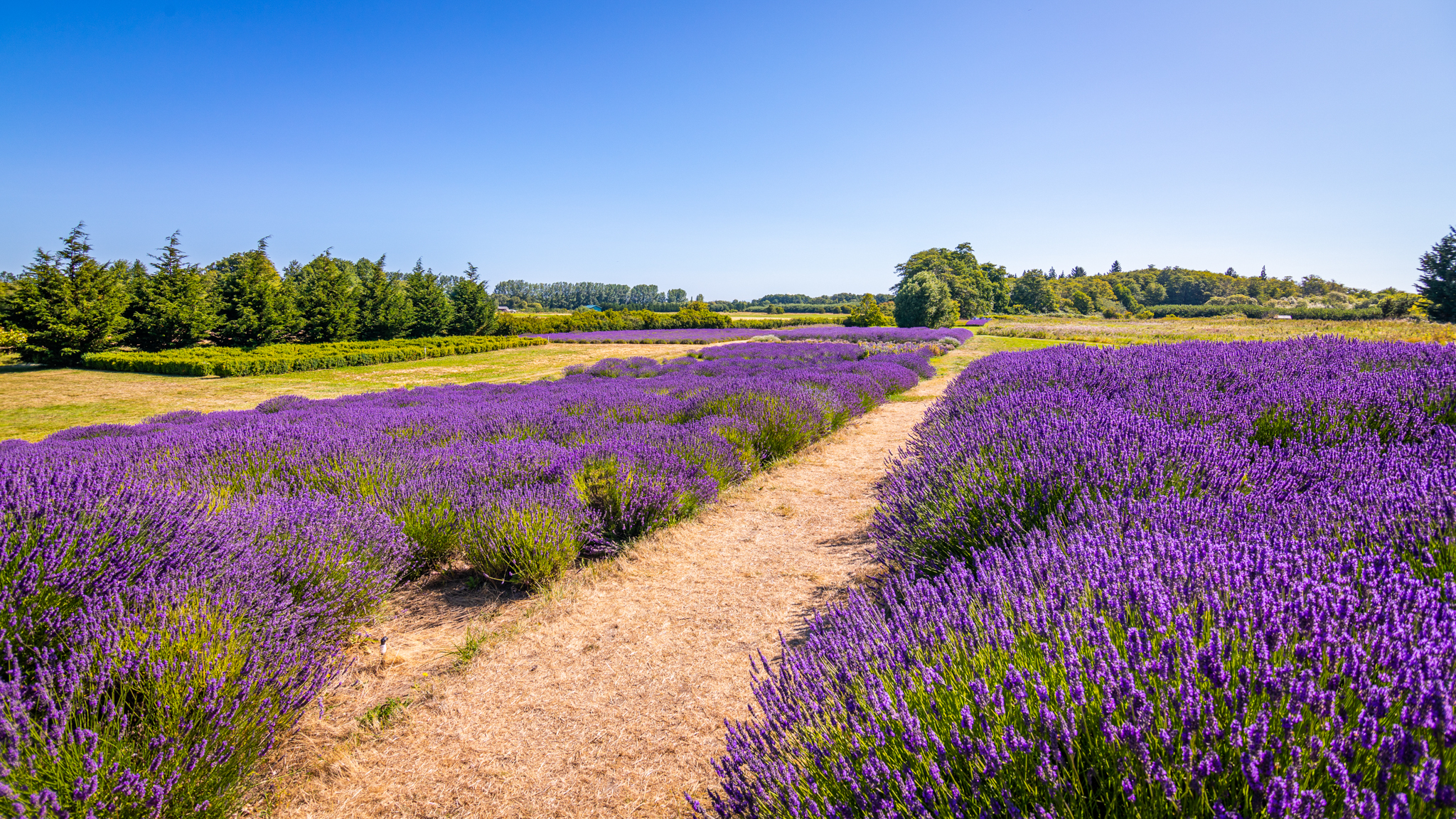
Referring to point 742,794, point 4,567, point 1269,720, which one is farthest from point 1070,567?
point 4,567

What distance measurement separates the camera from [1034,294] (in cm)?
7212

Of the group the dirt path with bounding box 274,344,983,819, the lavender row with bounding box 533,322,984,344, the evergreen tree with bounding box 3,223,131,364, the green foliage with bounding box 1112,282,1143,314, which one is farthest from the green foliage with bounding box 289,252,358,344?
the green foliage with bounding box 1112,282,1143,314

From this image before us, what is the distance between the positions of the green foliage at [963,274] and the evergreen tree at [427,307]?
2923 centimetres

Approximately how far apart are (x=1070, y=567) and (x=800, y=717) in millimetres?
934

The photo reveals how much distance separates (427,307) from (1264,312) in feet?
225

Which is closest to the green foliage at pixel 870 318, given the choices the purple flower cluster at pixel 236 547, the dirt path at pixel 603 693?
the purple flower cluster at pixel 236 547

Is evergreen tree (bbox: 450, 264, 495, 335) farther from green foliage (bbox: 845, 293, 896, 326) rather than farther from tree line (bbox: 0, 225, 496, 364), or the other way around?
green foliage (bbox: 845, 293, 896, 326)

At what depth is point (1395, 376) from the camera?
11.9 ft

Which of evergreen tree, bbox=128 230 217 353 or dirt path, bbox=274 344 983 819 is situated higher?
evergreen tree, bbox=128 230 217 353

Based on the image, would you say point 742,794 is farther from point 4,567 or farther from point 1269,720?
point 4,567

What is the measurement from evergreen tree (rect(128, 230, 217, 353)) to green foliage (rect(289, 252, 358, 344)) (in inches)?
139

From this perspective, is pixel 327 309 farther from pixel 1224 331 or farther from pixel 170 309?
pixel 1224 331

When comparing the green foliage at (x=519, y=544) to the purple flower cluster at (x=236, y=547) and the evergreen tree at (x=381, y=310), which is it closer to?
the purple flower cluster at (x=236, y=547)

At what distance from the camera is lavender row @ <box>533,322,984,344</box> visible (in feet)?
86.0
